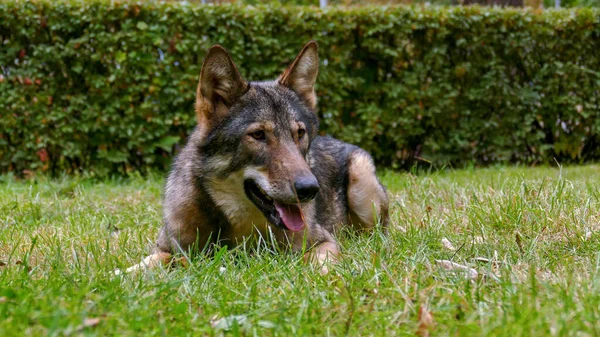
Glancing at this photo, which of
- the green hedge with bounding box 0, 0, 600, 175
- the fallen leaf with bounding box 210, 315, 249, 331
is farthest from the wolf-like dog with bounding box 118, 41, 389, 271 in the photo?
the green hedge with bounding box 0, 0, 600, 175

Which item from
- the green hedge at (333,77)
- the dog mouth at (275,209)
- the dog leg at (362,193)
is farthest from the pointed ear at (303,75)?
the green hedge at (333,77)

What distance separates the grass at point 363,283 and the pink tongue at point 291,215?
9.7 inches

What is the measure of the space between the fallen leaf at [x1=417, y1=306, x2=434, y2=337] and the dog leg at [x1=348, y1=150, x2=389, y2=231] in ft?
8.59

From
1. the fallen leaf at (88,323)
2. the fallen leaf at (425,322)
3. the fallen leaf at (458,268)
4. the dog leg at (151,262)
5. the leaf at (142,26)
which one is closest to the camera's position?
the fallen leaf at (88,323)

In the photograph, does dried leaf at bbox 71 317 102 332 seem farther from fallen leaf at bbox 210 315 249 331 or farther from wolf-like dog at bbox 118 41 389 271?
wolf-like dog at bbox 118 41 389 271

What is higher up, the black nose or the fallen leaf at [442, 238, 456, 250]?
the black nose

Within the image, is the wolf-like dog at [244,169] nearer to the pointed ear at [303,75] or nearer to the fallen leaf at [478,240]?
the pointed ear at [303,75]

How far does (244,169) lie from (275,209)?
0.33 meters

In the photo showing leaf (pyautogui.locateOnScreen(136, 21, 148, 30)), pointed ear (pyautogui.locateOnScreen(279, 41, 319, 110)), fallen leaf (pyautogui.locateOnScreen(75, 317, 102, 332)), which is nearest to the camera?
fallen leaf (pyautogui.locateOnScreen(75, 317, 102, 332))

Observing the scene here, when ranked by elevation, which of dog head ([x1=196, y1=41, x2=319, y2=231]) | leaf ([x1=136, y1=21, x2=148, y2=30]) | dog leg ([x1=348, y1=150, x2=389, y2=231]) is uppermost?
leaf ([x1=136, y1=21, x2=148, y2=30])

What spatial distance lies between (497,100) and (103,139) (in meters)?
6.02

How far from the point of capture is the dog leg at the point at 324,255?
11.0ft

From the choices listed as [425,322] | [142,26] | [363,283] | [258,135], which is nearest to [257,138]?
[258,135]

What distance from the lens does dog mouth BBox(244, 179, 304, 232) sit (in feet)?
12.3
